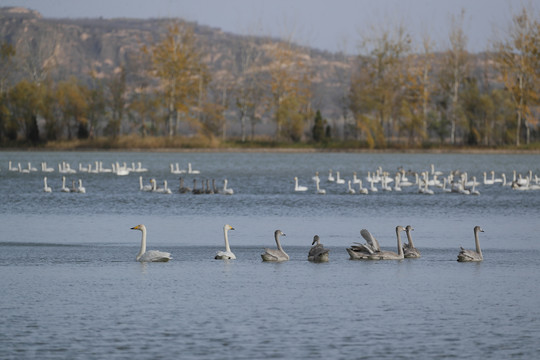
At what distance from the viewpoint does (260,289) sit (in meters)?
15.7

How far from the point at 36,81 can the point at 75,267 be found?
88912mm

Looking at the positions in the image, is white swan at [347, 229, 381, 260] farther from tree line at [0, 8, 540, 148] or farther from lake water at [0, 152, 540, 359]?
tree line at [0, 8, 540, 148]

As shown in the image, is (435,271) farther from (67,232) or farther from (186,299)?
(67,232)

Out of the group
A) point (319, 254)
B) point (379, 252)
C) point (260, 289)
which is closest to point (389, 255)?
point (379, 252)

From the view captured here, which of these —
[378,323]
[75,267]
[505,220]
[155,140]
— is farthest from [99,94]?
[378,323]

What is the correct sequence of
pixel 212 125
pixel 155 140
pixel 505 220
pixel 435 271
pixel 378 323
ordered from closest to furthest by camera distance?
pixel 378 323, pixel 435 271, pixel 505 220, pixel 155 140, pixel 212 125

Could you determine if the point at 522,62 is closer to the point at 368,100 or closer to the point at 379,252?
the point at 368,100

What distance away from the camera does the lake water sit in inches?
467

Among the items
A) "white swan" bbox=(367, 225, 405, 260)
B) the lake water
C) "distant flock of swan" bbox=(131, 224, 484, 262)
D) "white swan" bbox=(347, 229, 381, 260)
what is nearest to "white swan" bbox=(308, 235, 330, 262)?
"distant flock of swan" bbox=(131, 224, 484, 262)

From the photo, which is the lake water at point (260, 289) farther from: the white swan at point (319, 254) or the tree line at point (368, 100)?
the tree line at point (368, 100)

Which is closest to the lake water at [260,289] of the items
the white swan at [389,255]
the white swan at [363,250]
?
the white swan at [363,250]

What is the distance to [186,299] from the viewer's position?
582 inches

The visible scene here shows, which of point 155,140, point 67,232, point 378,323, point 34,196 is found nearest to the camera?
point 378,323

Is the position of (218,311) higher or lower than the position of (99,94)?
lower
